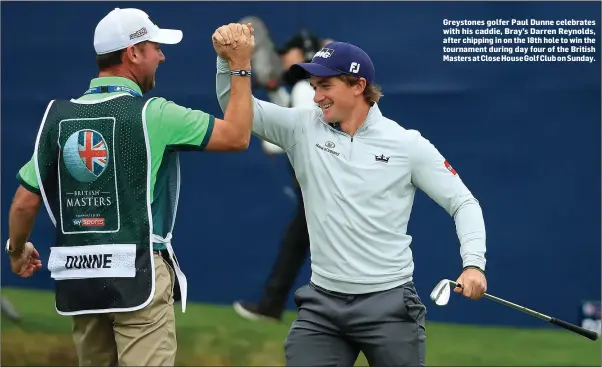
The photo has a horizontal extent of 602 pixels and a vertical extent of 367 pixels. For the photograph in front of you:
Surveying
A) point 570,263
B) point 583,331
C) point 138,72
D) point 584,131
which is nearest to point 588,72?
point 584,131

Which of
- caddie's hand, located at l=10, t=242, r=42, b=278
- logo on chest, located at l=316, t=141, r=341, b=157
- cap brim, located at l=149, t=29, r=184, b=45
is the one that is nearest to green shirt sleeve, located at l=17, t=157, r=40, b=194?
caddie's hand, located at l=10, t=242, r=42, b=278

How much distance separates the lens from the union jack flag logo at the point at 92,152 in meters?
4.04

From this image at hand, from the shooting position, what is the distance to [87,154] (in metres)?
4.05

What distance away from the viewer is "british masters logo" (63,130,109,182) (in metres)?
4.04

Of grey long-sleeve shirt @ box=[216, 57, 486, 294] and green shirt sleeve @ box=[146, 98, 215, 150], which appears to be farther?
grey long-sleeve shirt @ box=[216, 57, 486, 294]

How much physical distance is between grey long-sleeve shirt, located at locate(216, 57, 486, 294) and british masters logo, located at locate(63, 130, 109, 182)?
2.00ft

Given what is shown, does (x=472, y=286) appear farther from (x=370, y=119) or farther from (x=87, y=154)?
(x=87, y=154)

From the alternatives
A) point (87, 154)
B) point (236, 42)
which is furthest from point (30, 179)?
point (236, 42)

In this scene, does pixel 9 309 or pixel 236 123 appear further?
pixel 9 309

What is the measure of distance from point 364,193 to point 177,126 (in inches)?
31.5

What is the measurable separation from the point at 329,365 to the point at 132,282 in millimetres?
855

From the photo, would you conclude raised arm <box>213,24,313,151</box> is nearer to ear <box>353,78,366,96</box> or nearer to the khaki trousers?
ear <box>353,78,366,96</box>

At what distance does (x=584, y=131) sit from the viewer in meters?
6.00

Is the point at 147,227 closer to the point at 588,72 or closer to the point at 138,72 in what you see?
the point at 138,72
